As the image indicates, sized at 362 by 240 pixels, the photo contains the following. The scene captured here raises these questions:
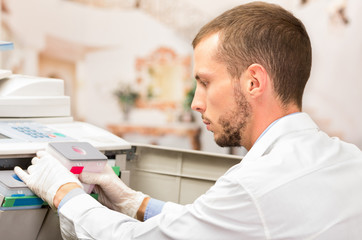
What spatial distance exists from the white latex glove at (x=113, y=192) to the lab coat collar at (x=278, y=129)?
16.3 inches

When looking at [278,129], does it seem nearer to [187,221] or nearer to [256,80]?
[256,80]

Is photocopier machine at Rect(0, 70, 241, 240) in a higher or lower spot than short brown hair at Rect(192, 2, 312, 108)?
lower

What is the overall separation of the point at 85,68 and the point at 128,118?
0.53 metres

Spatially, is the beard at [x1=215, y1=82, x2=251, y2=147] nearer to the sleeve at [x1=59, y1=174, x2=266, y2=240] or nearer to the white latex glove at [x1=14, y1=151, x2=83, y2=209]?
the sleeve at [x1=59, y1=174, x2=266, y2=240]

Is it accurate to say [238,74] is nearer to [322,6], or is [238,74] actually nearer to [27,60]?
[322,6]

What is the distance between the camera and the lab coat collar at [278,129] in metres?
1.15

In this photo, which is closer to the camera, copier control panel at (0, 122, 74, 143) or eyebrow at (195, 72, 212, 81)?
eyebrow at (195, 72, 212, 81)

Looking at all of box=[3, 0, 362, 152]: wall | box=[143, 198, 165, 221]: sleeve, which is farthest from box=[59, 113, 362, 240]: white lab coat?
box=[3, 0, 362, 152]: wall

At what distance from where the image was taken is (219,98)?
Answer: 124 cm

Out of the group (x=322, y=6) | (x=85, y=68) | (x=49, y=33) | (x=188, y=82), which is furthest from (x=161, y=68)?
(x=322, y=6)

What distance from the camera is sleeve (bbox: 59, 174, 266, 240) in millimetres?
1045

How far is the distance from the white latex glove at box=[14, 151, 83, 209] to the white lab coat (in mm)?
105

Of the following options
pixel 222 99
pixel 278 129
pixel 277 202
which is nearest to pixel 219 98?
pixel 222 99

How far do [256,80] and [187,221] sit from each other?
374 mm
